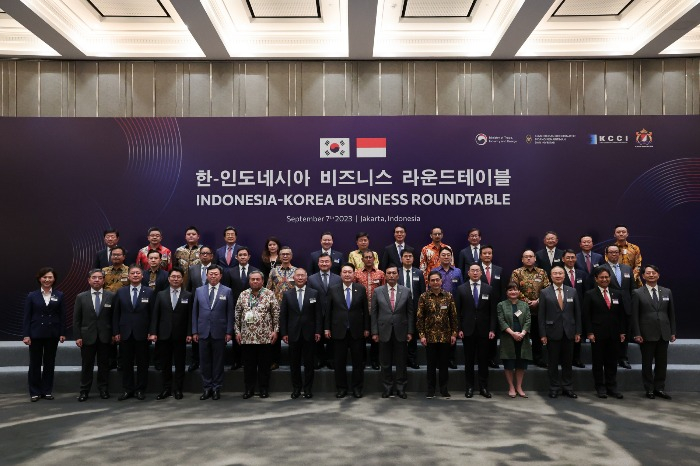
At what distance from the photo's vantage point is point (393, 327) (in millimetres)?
6484

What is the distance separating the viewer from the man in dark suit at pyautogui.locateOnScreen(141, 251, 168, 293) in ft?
22.5

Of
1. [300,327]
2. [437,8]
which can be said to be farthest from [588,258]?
[437,8]

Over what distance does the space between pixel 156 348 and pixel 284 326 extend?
61.3 inches

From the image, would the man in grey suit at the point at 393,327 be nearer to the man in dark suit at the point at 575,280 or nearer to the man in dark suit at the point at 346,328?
the man in dark suit at the point at 346,328

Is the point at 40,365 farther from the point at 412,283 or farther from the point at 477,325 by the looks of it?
the point at 477,325

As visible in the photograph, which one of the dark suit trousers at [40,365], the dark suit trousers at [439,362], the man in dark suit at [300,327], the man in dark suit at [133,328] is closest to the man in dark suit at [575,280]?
the dark suit trousers at [439,362]

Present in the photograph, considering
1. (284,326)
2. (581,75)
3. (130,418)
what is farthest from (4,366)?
(581,75)

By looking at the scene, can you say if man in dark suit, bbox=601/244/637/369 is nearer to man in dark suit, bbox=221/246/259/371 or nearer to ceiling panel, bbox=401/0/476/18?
ceiling panel, bbox=401/0/476/18

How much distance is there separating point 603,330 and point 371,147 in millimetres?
3780

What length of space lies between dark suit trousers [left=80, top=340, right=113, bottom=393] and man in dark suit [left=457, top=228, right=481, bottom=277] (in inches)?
168

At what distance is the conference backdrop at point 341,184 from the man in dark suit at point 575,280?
121 cm

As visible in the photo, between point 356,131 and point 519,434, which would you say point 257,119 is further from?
point 519,434

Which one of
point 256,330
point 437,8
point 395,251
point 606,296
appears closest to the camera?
point 256,330

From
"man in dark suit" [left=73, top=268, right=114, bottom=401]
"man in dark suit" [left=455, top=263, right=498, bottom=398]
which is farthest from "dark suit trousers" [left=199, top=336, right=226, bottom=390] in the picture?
"man in dark suit" [left=455, top=263, right=498, bottom=398]
